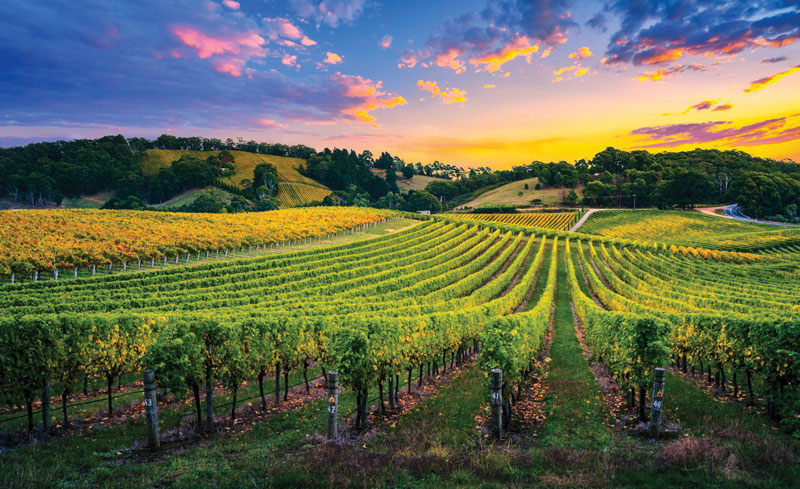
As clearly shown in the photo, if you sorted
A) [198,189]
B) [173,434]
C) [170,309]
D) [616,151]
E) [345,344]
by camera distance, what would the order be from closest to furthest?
[173,434] < [345,344] < [170,309] < [198,189] < [616,151]

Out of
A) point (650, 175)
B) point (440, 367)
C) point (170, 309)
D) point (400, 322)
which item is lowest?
point (440, 367)

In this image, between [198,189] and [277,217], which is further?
[198,189]

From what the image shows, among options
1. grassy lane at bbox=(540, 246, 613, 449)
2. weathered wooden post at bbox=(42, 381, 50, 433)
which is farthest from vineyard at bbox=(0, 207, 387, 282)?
grassy lane at bbox=(540, 246, 613, 449)

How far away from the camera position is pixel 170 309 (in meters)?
28.4

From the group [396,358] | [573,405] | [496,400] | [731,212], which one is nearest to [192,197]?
[396,358]

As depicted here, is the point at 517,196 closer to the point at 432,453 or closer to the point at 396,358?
the point at 396,358

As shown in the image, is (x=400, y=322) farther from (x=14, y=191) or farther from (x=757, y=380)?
(x=14, y=191)

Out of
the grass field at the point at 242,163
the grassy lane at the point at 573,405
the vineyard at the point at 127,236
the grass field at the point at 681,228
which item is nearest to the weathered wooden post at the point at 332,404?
the grassy lane at the point at 573,405

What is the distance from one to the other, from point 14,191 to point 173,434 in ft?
539

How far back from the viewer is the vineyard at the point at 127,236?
39656 millimetres

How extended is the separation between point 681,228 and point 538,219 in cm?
3562

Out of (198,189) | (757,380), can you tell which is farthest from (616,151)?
(757,380)

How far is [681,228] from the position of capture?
10062 cm

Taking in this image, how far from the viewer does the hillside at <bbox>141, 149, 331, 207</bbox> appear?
156625 millimetres
